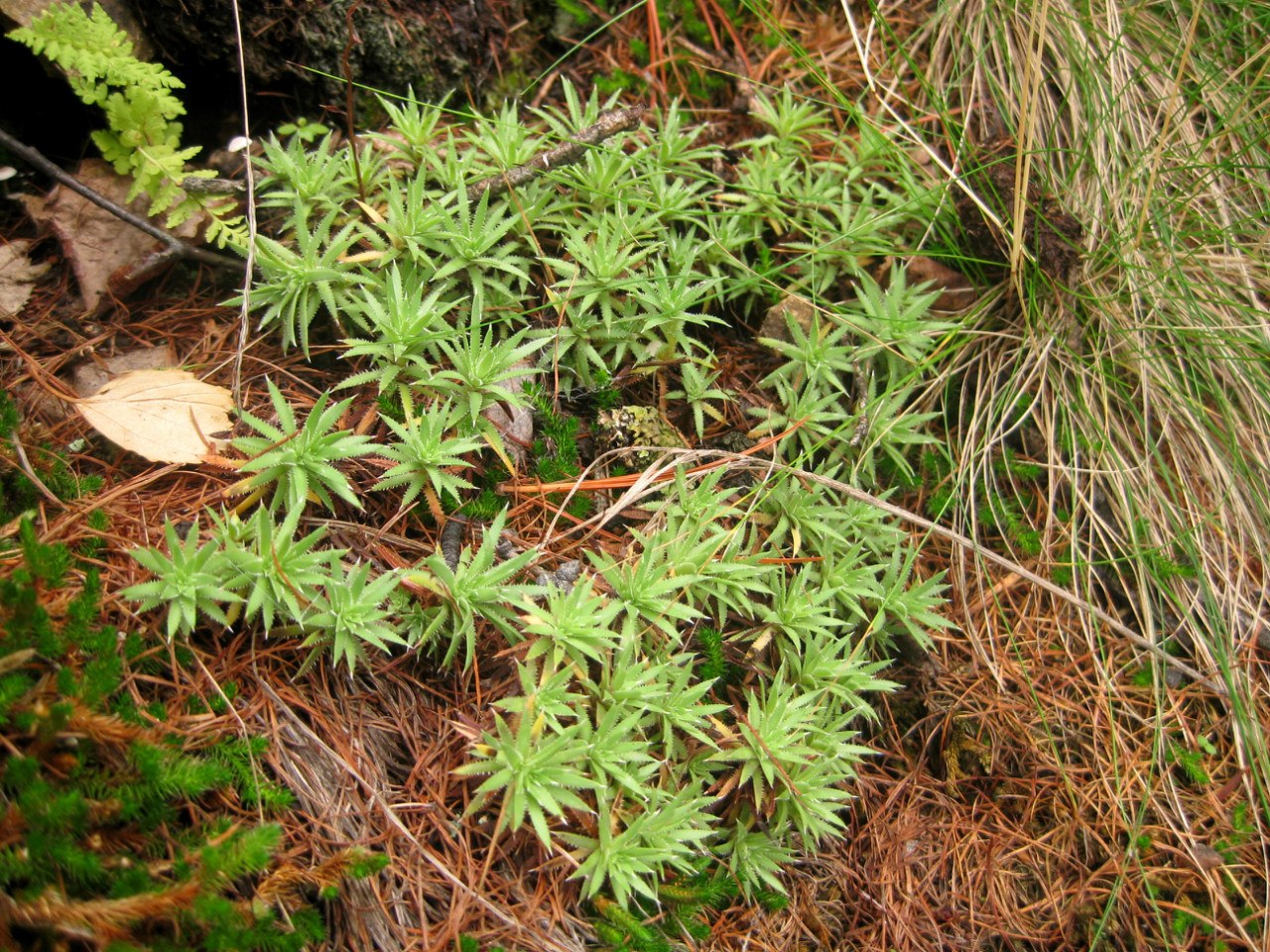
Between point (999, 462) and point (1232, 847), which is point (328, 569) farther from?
point (1232, 847)

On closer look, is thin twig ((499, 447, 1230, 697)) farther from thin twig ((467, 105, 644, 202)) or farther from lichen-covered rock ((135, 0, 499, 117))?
lichen-covered rock ((135, 0, 499, 117))

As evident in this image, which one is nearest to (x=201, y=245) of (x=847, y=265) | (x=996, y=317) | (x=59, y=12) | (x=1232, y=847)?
(x=59, y=12)

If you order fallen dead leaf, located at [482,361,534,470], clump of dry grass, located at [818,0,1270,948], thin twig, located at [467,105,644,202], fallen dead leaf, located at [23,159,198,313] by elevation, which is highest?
fallen dead leaf, located at [23,159,198,313]

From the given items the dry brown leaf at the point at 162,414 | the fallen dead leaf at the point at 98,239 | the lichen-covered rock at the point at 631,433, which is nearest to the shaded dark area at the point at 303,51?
the fallen dead leaf at the point at 98,239

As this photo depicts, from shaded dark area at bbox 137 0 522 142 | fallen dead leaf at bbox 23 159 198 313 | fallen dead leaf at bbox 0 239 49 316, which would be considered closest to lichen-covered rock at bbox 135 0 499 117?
shaded dark area at bbox 137 0 522 142

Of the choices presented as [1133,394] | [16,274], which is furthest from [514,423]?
[1133,394]

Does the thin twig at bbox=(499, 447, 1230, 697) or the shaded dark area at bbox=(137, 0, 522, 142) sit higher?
the shaded dark area at bbox=(137, 0, 522, 142)

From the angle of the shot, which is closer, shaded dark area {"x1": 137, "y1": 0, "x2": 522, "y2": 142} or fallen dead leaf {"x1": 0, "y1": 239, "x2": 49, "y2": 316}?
fallen dead leaf {"x1": 0, "y1": 239, "x2": 49, "y2": 316}
